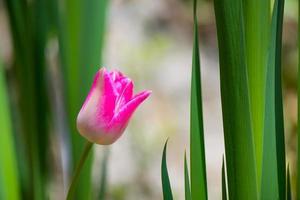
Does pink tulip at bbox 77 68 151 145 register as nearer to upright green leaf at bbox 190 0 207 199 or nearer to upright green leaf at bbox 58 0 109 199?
upright green leaf at bbox 190 0 207 199

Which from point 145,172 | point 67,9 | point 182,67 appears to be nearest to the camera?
point 67,9

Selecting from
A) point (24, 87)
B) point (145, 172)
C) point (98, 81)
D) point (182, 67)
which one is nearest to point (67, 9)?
point (24, 87)

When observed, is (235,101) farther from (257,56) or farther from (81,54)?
(81,54)

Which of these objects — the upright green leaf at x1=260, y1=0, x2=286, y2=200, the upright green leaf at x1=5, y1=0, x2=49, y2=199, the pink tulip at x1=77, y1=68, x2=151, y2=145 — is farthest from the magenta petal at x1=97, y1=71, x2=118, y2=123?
the upright green leaf at x1=5, y1=0, x2=49, y2=199

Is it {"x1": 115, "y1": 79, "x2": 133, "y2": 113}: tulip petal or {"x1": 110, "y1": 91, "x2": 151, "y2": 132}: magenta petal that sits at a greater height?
{"x1": 115, "y1": 79, "x2": 133, "y2": 113}: tulip petal

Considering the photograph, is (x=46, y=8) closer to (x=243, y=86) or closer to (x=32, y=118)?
(x=32, y=118)
